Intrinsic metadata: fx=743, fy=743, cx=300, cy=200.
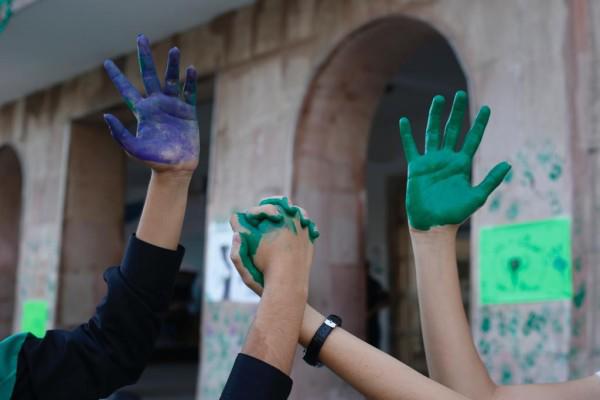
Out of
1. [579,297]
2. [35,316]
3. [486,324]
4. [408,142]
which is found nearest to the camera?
[408,142]

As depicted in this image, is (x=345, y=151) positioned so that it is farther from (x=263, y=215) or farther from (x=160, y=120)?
(x=263, y=215)

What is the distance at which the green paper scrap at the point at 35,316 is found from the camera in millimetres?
7359

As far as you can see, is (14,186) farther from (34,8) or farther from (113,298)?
(113,298)

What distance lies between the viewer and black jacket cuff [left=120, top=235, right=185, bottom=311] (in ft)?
4.91

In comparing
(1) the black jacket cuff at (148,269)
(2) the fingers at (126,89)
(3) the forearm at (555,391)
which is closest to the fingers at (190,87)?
(2) the fingers at (126,89)

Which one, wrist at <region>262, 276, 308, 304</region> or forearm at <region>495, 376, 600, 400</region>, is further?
forearm at <region>495, 376, 600, 400</region>

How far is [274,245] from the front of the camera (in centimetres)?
126

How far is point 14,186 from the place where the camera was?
9.31m

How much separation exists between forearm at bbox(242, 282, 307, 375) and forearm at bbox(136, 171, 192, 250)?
369 millimetres

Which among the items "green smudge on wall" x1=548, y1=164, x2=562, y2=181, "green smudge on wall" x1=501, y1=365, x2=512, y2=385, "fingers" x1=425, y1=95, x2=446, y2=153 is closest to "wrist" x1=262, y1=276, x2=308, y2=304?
"fingers" x1=425, y1=95, x2=446, y2=153

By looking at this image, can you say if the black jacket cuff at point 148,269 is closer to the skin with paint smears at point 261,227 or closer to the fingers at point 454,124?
the skin with paint smears at point 261,227

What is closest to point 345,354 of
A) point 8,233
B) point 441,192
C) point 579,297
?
point 441,192

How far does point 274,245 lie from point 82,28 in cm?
565

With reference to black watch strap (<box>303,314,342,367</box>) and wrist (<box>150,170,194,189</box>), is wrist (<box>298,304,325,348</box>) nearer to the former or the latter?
black watch strap (<box>303,314,342,367</box>)
